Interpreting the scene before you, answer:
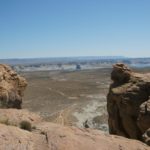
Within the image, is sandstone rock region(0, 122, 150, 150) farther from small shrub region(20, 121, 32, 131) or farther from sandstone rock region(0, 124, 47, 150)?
small shrub region(20, 121, 32, 131)

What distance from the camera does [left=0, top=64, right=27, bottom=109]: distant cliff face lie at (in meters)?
18.3

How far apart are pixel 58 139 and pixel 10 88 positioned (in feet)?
32.6

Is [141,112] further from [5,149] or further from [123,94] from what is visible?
[5,149]

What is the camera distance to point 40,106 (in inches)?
2484

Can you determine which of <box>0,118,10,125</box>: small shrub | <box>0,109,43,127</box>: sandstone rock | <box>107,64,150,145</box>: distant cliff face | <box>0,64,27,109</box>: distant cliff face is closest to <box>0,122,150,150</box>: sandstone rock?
<box>0,109,43,127</box>: sandstone rock

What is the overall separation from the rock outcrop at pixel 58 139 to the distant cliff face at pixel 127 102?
867 centimetres

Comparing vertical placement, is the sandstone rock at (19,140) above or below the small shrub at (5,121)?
below

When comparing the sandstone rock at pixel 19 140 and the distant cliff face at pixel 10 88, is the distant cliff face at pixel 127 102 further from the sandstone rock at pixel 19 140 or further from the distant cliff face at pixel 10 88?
the sandstone rock at pixel 19 140

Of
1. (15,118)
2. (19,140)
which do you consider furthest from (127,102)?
(19,140)

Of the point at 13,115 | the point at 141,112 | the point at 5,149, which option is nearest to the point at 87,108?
the point at 141,112

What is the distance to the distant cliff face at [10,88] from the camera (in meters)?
18.3

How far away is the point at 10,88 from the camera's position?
19.6m

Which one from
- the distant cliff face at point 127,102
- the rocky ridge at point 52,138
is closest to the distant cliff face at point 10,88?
the rocky ridge at point 52,138

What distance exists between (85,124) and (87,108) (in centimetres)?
1619
